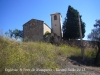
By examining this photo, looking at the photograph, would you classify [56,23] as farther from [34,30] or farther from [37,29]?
[34,30]

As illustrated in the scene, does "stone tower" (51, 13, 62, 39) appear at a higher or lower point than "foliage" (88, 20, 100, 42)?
higher

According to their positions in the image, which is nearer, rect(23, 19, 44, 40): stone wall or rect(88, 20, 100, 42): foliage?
rect(88, 20, 100, 42): foliage

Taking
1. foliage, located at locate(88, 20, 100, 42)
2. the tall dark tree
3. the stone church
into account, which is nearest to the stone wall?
the stone church

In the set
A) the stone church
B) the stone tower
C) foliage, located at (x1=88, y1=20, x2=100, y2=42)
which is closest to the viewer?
foliage, located at (x1=88, y1=20, x2=100, y2=42)

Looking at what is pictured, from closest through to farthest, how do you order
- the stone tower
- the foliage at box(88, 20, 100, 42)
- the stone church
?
the foliage at box(88, 20, 100, 42)
the stone church
the stone tower

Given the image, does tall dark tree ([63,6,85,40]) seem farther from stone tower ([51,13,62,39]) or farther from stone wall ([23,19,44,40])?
stone wall ([23,19,44,40])

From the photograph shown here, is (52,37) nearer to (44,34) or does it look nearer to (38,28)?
(44,34)

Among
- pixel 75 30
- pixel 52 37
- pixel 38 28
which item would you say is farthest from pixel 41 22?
pixel 75 30

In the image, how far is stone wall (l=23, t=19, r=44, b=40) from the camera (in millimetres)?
22922

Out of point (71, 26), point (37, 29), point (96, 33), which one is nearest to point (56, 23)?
point (71, 26)

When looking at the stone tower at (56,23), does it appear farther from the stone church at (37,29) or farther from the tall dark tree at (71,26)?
the tall dark tree at (71,26)

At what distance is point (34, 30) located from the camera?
2355cm

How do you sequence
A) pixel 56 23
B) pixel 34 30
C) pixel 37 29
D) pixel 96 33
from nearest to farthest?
pixel 96 33, pixel 37 29, pixel 34 30, pixel 56 23

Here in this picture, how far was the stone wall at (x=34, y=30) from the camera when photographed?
22.9 meters
